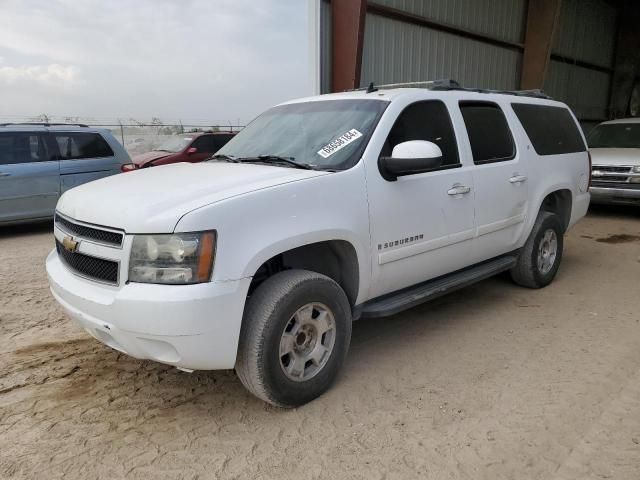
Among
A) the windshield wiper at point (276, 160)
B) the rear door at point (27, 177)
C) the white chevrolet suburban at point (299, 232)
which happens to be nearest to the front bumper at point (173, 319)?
the white chevrolet suburban at point (299, 232)

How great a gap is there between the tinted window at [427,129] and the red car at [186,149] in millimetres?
7746

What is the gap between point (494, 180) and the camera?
13.9 feet

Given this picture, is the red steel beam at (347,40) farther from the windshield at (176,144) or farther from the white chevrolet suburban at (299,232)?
the white chevrolet suburban at (299,232)

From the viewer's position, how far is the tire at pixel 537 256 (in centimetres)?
494

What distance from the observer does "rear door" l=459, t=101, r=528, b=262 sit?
162 inches

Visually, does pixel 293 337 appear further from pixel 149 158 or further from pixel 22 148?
pixel 149 158

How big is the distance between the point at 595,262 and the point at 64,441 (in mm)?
6114

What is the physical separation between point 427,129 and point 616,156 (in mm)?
7105

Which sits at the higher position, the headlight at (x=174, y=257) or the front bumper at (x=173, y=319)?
the headlight at (x=174, y=257)

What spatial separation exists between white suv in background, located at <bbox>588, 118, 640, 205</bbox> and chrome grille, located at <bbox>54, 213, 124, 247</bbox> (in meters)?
8.93

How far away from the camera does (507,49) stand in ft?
46.1

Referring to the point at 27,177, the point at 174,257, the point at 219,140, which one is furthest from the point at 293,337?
the point at 219,140

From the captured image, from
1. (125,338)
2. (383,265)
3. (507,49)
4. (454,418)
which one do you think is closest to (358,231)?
(383,265)

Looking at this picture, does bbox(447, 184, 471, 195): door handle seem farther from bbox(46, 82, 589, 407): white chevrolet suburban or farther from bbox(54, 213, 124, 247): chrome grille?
bbox(54, 213, 124, 247): chrome grille
